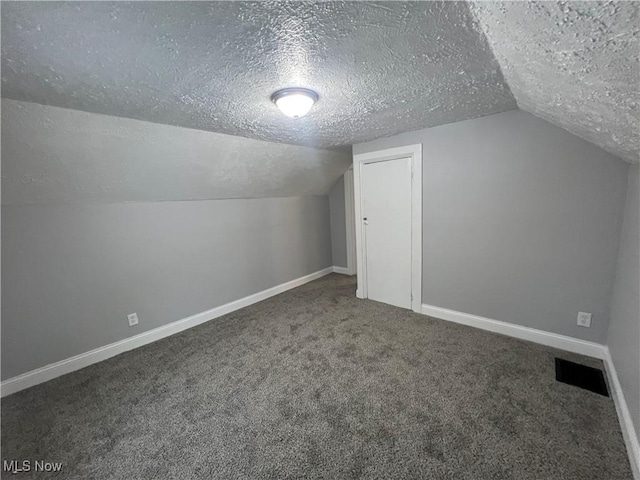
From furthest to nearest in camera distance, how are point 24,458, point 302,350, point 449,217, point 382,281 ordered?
point 382,281 < point 449,217 < point 302,350 < point 24,458

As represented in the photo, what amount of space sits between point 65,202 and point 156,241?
2.41 ft

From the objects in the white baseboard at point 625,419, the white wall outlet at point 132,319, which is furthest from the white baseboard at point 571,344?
the white wall outlet at point 132,319

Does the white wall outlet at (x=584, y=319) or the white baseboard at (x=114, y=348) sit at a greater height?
the white wall outlet at (x=584, y=319)

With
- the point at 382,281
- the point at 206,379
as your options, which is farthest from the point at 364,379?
the point at 382,281

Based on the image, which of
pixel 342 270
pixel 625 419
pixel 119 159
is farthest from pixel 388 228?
pixel 119 159

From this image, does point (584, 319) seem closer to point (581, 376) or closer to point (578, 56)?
point (581, 376)

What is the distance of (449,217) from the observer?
8.57 feet

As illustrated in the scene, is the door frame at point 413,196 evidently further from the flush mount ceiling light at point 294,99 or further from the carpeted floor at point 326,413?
the flush mount ceiling light at point 294,99

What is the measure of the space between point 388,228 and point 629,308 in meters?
1.91

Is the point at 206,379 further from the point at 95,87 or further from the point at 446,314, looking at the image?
the point at 446,314

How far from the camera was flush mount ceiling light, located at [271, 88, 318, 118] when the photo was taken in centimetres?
154

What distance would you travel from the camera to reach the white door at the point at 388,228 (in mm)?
2908

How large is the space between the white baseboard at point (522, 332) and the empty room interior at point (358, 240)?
0.05 feet

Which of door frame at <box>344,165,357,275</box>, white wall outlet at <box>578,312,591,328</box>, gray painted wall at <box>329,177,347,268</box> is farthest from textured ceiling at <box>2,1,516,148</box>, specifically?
gray painted wall at <box>329,177,347,268</box>
